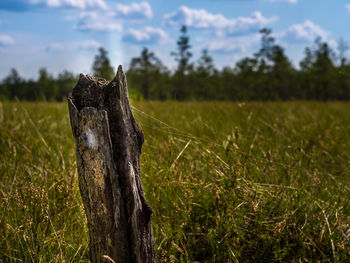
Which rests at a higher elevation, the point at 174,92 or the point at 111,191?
the point at 174,92

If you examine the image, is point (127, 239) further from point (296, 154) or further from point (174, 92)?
→ point (296, 154)

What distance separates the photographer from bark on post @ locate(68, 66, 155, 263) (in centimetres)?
131

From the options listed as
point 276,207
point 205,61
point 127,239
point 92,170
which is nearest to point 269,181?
point 276,207

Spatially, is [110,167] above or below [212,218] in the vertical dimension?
above

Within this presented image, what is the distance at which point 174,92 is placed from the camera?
2434mm

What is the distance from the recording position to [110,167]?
1333 mm

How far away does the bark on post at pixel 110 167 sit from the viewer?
1.31 m

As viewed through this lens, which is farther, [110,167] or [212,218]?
[212,218]

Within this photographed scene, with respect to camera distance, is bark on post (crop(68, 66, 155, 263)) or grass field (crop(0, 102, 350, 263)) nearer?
bark on post (crop(68, 66, 155, 263))

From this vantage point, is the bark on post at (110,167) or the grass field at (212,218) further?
the grass field at (212,218)

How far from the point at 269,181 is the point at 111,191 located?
131 cm

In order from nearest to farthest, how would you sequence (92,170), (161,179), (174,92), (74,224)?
(92,170)
(74,224)
(161,179)
(174,92)

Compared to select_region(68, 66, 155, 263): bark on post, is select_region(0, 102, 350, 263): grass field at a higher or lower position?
lower

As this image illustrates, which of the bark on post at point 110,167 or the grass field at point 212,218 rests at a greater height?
the bark on post at point 110,167
